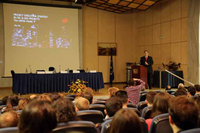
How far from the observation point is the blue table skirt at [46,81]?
717 cm

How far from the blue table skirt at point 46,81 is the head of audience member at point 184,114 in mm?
6491

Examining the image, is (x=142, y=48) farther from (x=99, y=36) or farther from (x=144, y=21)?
(x=99, y=36)

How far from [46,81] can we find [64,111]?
591cm

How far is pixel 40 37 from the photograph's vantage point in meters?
10.3

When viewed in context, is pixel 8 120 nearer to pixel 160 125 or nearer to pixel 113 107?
pixel 113 107

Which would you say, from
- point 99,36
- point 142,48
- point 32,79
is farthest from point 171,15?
point 32,79

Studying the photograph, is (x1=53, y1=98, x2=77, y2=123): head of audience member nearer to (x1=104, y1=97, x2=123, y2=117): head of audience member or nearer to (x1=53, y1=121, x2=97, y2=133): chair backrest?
(x1=53, y1=121, x2=97, y2=133): chair backrest

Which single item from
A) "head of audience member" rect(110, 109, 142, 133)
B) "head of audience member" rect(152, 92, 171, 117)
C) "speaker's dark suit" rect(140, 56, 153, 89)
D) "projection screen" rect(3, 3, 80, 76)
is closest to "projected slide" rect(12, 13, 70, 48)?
"projection screen" rect(3, 3, 80, 76)

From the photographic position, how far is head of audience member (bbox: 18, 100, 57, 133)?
1.21m

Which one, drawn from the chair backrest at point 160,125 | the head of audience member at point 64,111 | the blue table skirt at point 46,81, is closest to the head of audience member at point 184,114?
the chair backrest at point 160,125

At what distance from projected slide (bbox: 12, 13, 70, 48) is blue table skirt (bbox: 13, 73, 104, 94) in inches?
127

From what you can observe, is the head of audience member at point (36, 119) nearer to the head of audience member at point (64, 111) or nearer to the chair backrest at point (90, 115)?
the head of audience member at point (64, 111)

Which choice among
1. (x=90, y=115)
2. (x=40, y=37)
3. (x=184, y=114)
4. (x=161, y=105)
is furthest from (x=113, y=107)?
(x=40, y=37)

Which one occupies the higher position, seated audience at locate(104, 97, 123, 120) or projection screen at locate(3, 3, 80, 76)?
projection screen at locate(3, 3, 80, 76)
